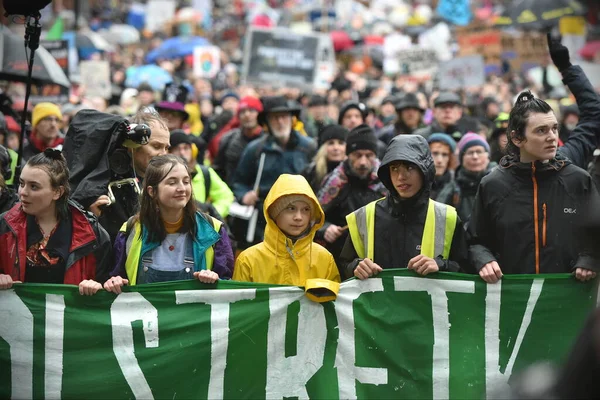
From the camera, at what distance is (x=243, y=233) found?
906 cm

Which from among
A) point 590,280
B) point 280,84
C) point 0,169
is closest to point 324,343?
point 590,280

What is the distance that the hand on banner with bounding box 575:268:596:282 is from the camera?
16.9 feet

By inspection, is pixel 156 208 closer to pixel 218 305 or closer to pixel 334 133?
pixel 218 305

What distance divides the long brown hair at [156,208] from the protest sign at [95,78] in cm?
833

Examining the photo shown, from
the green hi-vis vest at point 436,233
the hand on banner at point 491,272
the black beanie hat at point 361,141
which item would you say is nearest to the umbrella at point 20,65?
the black beanie hat at point 361,141

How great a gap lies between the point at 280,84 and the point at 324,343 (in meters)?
9.73

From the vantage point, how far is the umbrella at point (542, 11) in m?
18.5

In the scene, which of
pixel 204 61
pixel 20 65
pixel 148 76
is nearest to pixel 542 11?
pixel 204 61

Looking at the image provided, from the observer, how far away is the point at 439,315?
541 cm

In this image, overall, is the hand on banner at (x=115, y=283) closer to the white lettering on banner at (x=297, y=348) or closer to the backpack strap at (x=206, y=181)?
the white lettering on banner at (x=297, y=348)

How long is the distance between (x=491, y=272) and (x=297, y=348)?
1.18m

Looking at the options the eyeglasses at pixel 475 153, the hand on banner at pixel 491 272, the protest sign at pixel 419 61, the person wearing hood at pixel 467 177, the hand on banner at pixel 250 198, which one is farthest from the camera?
the protest sign at pixel 419 61

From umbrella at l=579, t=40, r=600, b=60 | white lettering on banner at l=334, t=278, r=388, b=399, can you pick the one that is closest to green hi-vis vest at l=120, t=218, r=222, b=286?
white lettering on banner at l=334, t=278, r=388, b=399

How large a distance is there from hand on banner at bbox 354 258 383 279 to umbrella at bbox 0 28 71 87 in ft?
18.8
